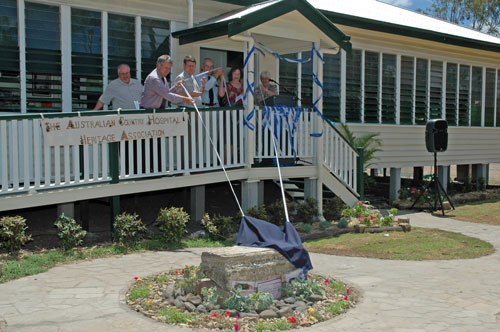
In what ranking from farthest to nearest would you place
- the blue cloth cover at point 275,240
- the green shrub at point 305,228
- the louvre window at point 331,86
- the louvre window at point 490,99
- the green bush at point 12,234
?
the louvre window at point 490,99
the louvre window at point 331,86
the green shrub at point 305,228
the green bush at point 12,234
the blue cloth cover at point 275,240

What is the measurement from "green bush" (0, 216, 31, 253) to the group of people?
220cm

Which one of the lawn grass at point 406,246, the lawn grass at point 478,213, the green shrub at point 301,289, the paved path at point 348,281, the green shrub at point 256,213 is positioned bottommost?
the lawn grass at point 478,213

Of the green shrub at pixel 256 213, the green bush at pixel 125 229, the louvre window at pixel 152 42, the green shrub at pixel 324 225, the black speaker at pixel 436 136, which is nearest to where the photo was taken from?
the green bush at pixel 125 229

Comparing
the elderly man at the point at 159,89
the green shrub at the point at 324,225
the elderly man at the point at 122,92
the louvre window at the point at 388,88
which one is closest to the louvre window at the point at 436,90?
the louvre window at the point at 388,88

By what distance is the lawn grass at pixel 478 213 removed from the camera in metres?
12.3

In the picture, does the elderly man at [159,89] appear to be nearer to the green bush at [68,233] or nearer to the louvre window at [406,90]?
the green bush at [68,233]

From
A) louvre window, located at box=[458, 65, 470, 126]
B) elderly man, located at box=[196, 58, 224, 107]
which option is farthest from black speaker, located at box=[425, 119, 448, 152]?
elderly man, located at box=[196, 58, 224, 107]

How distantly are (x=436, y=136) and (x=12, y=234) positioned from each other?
9.89m

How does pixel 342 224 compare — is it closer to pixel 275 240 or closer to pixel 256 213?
pixel 256 213

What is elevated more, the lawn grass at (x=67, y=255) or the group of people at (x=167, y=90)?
the group of people at (x=167, y=90)

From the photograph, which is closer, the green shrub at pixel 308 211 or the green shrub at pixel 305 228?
the green shrub at pixel 305 228

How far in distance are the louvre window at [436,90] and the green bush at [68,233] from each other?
11938mm

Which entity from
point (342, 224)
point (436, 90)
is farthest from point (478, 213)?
point (342, 224)

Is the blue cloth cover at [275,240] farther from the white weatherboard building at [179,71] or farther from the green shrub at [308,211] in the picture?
the green shrub at [308,211]
